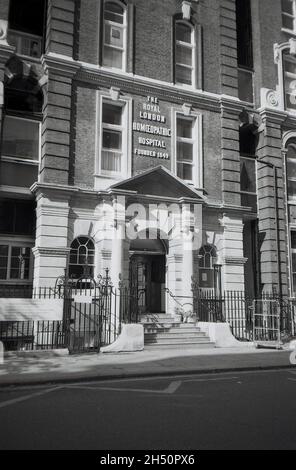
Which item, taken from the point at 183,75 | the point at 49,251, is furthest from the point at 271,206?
the point at 49,251

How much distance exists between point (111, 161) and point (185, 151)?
351 cm

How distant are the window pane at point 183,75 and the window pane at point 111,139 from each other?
4000 millimetres

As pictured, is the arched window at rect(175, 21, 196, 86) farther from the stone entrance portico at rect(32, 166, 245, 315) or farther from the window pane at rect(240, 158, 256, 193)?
the stone entrance portico at rect(32, 166, 245, 315)

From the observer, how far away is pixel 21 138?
16078 millimetres

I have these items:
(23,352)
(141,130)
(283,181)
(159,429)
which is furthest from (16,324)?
(283,181)

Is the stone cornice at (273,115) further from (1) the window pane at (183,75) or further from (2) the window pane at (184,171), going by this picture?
(2) the window pane at (184,171)

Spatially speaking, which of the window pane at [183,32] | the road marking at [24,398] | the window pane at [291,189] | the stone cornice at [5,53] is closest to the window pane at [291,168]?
the window pane at [291,189]

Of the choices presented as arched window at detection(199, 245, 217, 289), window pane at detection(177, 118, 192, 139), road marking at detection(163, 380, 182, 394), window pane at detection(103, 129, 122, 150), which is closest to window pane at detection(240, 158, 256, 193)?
window pane at detection(177, 118, 192, 139)

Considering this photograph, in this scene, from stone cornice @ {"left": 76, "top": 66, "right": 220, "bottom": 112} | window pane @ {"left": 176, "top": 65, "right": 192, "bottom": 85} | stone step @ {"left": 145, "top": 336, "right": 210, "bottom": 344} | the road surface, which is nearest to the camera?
the road surface

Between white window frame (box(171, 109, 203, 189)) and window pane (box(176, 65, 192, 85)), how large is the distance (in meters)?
1.56

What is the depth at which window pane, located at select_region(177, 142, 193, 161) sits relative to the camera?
18.6m

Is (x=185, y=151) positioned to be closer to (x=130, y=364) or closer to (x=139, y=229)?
(x=139, y=229)

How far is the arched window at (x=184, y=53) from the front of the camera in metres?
19.1
